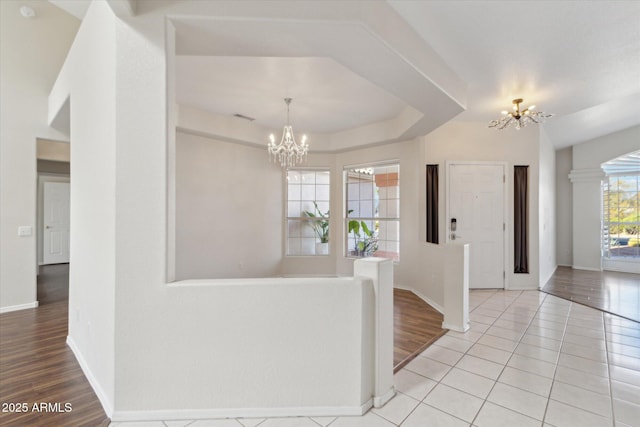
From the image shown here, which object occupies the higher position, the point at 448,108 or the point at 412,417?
the point at 448,108

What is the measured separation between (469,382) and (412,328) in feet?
3.49

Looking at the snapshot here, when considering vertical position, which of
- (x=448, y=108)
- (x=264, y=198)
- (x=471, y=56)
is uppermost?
(x=471, y=56)

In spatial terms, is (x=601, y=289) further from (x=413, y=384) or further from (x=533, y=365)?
(x=413, y=384)

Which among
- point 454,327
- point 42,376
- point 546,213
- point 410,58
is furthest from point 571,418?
point 546,213

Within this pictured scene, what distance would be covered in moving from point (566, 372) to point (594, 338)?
107 centimetres

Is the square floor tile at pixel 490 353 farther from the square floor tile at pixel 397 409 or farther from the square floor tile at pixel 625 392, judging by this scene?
the square floor tile at pixel 397 409

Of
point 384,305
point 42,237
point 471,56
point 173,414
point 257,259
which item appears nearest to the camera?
point 173,414

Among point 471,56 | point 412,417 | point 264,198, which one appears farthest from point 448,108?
point 264,198

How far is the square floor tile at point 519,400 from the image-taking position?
6.35 ft

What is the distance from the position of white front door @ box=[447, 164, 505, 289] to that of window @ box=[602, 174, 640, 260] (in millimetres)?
3817

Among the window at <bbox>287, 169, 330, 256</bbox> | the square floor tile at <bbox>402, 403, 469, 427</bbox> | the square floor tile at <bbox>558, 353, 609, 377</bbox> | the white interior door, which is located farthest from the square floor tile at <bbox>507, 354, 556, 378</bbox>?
the white interior door

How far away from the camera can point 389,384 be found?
6.75ft

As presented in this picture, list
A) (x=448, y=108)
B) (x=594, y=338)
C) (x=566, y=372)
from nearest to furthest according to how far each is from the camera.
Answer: (x=566, y=372)
(x=594, y=338)
(x=448, y=108)

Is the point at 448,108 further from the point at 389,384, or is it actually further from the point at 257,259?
the point at 257,259
